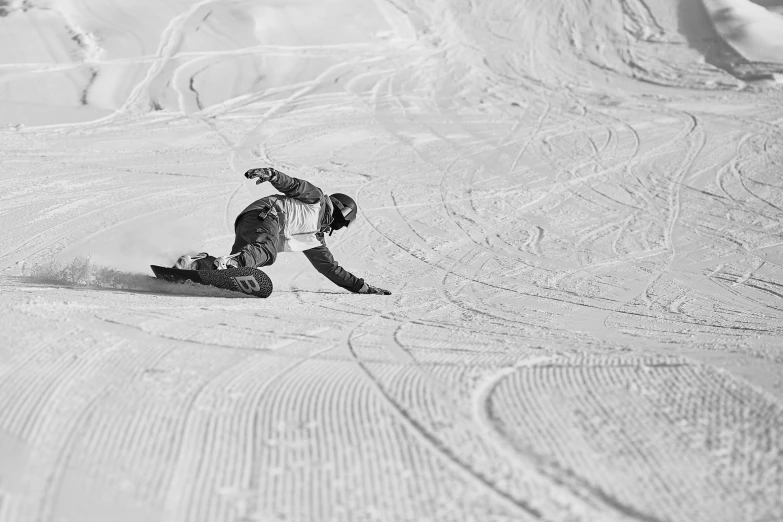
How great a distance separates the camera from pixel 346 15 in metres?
17.7

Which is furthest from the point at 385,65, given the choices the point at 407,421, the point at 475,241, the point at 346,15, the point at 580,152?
the point at 407,421

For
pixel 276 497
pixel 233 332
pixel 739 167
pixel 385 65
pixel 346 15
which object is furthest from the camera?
pixel 346 15

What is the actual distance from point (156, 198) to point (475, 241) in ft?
12.1

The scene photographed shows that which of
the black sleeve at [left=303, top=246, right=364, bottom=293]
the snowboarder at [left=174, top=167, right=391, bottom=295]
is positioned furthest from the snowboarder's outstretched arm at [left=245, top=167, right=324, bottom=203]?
the black sleeve at [left=303, top=246, right=364, bottom=293]

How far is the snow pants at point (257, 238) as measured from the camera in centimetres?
614

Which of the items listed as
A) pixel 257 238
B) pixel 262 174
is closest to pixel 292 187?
pixel 257 238

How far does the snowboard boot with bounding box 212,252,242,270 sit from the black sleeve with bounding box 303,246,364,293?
825 mm

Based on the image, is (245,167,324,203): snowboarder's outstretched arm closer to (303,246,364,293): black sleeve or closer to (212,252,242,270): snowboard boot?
(303,246,364,293): black sleeve

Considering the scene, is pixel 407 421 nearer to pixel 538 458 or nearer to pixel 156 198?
pixel 538 458

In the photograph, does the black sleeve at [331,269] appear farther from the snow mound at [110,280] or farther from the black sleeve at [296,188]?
the snow mound at [110,280]

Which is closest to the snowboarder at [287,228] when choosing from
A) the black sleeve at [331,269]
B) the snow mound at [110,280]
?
the black sleeve at [331,269]

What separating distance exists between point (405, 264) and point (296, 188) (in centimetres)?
198

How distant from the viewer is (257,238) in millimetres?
6238

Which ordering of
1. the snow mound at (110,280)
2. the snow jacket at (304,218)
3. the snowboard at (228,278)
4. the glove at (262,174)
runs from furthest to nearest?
the snow jacket at (304,218) → the snow mound at (110,280) → the snowboard at (228,278) → the glove at (262,174)
